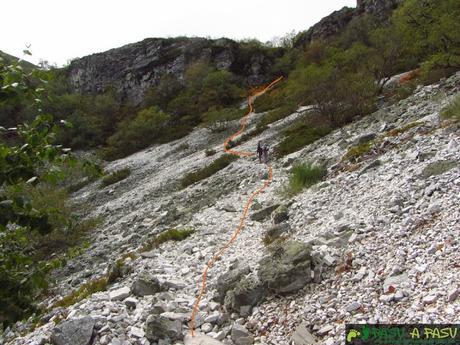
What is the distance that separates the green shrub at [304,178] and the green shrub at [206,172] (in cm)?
970

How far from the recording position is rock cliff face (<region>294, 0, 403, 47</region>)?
2405 inches

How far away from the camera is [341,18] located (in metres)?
70.4

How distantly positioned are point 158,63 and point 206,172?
50.2m

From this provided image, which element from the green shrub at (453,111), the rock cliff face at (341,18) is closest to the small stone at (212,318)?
the green shrub at (453,111)

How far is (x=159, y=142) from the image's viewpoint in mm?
44312

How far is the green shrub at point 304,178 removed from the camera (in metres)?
13.9

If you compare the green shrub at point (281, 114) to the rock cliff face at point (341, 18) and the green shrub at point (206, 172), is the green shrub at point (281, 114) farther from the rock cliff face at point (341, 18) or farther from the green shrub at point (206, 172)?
the rock cliff face at point (341, 18)

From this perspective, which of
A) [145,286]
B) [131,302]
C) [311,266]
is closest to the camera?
[311,266]

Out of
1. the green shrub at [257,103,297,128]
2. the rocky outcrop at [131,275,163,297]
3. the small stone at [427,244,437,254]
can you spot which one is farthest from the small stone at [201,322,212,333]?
the green shrub at [257,103,297,128]

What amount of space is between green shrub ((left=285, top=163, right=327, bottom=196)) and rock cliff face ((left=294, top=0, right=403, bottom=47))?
5428cm

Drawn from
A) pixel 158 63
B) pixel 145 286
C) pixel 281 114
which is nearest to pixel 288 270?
pixel 145 286

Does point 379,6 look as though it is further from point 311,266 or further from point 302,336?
point 302,336

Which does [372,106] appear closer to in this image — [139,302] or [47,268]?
[139,302]

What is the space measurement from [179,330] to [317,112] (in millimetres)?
22491
